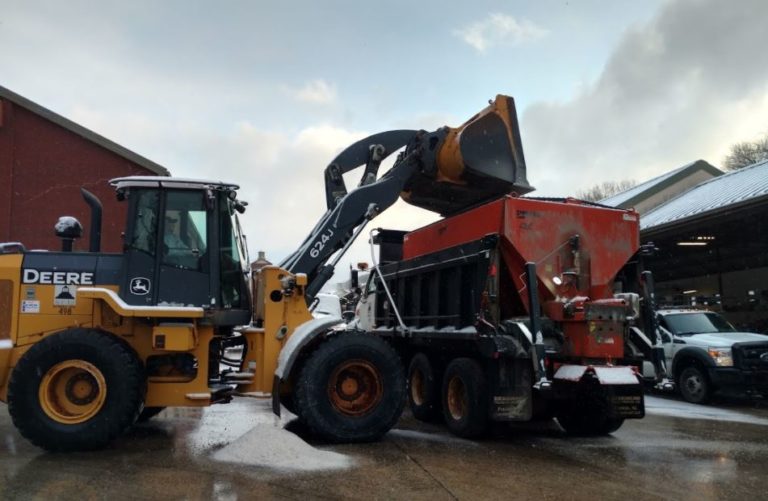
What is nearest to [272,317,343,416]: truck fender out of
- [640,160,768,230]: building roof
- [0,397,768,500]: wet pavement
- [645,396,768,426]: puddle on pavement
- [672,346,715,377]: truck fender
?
[0,397,768,500]: wet pavement

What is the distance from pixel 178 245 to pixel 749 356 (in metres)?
9.90

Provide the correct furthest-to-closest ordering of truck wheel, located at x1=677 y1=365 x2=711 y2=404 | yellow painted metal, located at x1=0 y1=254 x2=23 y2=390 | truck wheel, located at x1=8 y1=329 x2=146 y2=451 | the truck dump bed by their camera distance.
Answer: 1. truck wheel, located at x1=677 y1=365 x2=711 y2=404
2. the truck dump bed
3. yellow painted metal, located at x1=0 y1=254 x2=23 y2=390
4. truck wheel, located at x1=8 y1=329 x2=146 y2=451

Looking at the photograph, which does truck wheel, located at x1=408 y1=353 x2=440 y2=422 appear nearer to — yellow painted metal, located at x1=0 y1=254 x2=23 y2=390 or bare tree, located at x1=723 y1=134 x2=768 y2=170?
yellow painted metal, located at x1=0 y1=254 x2=23 y2=390

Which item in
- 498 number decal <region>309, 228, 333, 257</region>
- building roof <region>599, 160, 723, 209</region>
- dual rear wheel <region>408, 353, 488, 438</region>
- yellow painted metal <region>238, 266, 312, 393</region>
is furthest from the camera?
building roof <region>599, 160, 723, 209</region>

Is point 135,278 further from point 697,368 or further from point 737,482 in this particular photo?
point 697,368

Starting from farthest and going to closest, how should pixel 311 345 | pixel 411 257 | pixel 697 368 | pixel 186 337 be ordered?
pixel 697 368 < pixel 411 257 < pixel 311 345 < pixel 186 337

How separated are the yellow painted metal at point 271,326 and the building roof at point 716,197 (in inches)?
418

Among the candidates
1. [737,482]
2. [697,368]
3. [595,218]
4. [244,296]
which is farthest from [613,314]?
[697,368]

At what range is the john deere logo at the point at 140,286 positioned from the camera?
6926 mm

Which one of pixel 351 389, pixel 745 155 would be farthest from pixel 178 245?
pixel 745 155

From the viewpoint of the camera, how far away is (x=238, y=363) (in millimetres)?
7902

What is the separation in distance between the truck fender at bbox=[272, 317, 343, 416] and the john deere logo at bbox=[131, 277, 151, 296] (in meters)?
1.64

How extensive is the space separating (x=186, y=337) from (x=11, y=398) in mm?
1785

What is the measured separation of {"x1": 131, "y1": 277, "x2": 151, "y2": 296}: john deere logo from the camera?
693 centimetres
